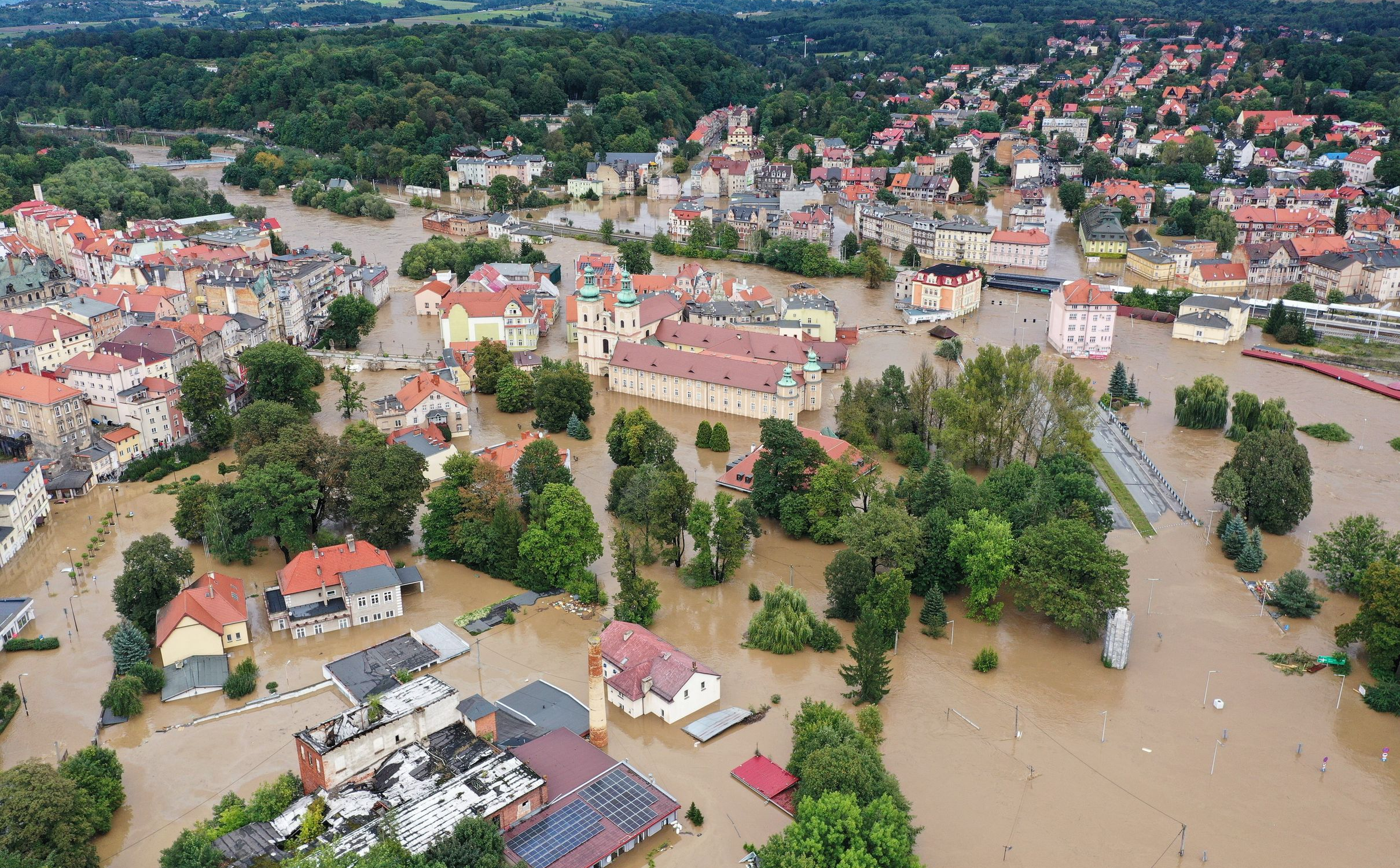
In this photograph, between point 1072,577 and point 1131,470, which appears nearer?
point 1072,577

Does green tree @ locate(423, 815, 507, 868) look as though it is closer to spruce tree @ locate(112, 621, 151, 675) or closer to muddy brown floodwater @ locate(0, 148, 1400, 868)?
muddy brown floodwater @ locate(0, 148, 1400, 868)

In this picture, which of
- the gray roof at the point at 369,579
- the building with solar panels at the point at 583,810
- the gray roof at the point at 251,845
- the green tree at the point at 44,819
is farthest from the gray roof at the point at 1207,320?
the green tree at the point at 44,819

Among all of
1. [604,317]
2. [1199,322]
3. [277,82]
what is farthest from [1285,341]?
[277,82]

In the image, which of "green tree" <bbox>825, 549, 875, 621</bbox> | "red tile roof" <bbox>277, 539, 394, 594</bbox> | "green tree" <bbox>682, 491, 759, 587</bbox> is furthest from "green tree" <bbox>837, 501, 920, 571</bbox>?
"red tile roof" <bbox>277, 539, 394, 594</bbox>

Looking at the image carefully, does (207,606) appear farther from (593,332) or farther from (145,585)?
(593,332)

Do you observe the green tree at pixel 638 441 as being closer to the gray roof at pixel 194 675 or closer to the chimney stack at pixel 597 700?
the chimney stack at pixel 597 700

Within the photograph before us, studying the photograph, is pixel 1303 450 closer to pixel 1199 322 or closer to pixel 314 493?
pixel 1199 322

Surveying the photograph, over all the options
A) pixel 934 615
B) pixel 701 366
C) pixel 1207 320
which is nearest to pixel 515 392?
pixel 701 366
